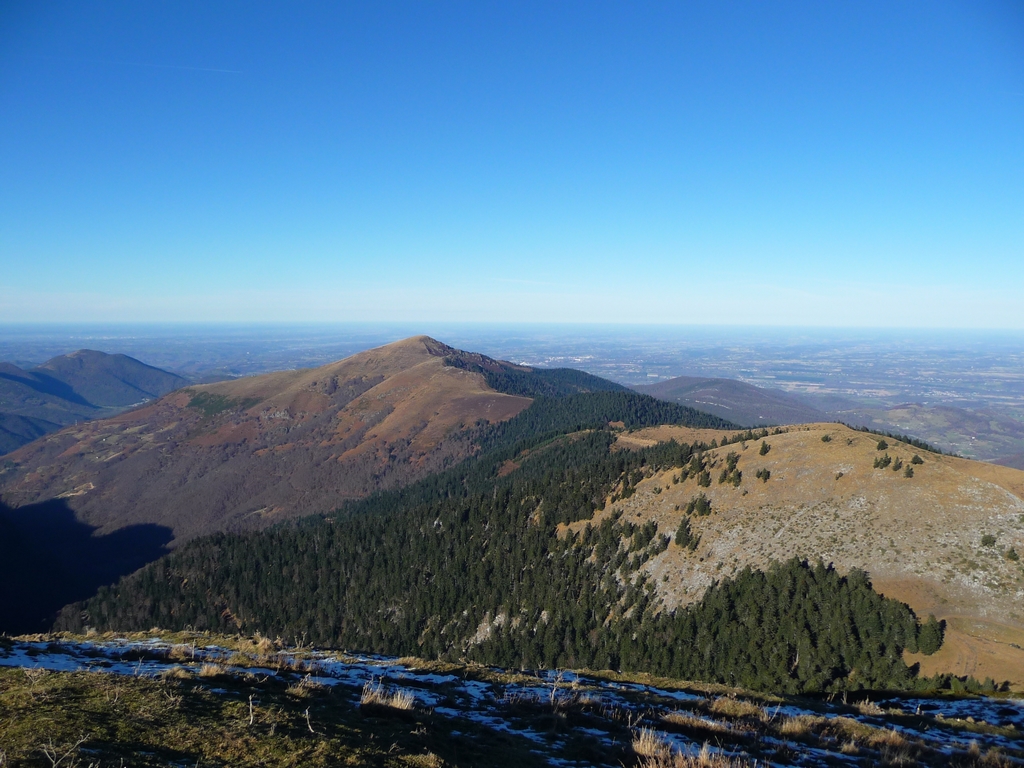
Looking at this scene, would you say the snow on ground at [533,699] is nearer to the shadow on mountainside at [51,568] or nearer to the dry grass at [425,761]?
the dry grass at [425,761]

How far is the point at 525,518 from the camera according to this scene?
10181 centimetres

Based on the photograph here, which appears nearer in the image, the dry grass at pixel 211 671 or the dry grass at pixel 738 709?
the dry grass at pixel 211 671

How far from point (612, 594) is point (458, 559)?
42.1 meters

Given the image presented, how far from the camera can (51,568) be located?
16938 centimetres

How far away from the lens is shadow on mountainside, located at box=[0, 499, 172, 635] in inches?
5581

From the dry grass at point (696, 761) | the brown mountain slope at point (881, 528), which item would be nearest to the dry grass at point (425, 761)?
the dry grass at point (696, 761)

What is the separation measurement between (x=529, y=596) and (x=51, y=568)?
621ft

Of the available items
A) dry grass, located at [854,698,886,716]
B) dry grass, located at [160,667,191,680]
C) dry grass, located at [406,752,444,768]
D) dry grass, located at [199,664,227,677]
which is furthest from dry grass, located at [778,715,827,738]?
dry grass, located at [160,667,191,680]

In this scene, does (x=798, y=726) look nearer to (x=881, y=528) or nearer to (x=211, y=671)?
(x=211, y=671)

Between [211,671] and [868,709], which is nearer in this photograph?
[211,671]

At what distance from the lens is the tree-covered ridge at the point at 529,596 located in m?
43.4

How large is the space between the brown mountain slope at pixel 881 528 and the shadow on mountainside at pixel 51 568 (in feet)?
549

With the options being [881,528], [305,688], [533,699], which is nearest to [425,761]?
[305,688]

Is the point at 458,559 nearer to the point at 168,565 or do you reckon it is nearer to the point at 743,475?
the point at 743,475
